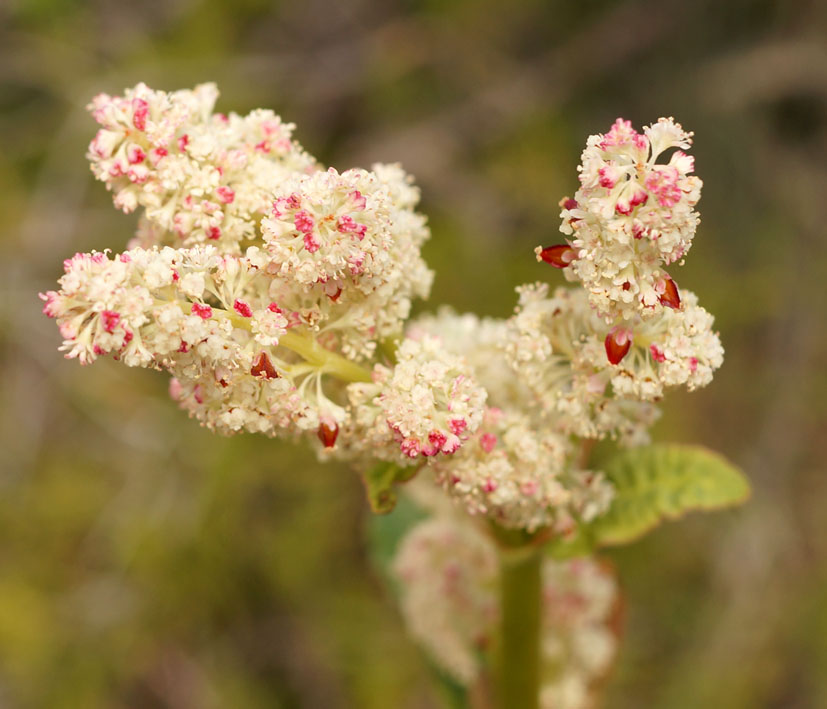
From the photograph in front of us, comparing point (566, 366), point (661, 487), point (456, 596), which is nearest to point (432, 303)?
point (456, 596)


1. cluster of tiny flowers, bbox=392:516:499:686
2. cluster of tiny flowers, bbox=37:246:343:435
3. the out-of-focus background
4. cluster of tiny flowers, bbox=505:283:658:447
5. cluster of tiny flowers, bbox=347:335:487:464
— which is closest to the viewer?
cluster of tiny flowers, bbox=37:246:343:435

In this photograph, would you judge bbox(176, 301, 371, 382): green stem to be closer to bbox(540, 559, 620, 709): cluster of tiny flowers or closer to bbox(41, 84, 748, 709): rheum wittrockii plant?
bbox(41, 84, 748, 709): rheum wittrockii plant

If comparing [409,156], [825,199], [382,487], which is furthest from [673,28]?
[382,487]

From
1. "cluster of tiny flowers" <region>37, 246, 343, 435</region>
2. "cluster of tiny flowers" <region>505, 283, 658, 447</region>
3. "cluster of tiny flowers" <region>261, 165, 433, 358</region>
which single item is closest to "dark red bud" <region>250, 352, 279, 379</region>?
"cluster of tiny flowers" <region>37, 246, 343, 435</region>

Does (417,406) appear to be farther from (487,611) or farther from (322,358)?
(487,611)

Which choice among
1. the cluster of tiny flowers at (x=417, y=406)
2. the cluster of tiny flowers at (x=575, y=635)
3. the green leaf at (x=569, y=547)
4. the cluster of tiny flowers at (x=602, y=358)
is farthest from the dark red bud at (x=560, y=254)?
the cluster of tiny flowers at (x=575, y=635)

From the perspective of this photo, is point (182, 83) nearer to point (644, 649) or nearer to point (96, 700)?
point (96, 700)

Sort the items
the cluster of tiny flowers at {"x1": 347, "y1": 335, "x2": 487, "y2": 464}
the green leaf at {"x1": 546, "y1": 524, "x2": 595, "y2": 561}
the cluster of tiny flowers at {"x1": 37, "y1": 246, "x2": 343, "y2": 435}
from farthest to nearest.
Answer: the green leaf at {"x1": 546, "y1": 524, "x2": 595, "y2": 561} < the cluster of tiny flowers at {"x1": 347, "y1": 335, "x2": 487, "y2": 464} < the cluster of tiny flowers at {"x1": 37, "y1": 246, "x2": 343, "y2": 435}

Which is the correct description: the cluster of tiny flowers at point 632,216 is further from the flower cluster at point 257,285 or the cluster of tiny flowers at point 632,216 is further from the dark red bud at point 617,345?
the flower cluster at point 257,285

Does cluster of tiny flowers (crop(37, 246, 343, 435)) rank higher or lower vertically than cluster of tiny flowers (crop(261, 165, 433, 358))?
lower
